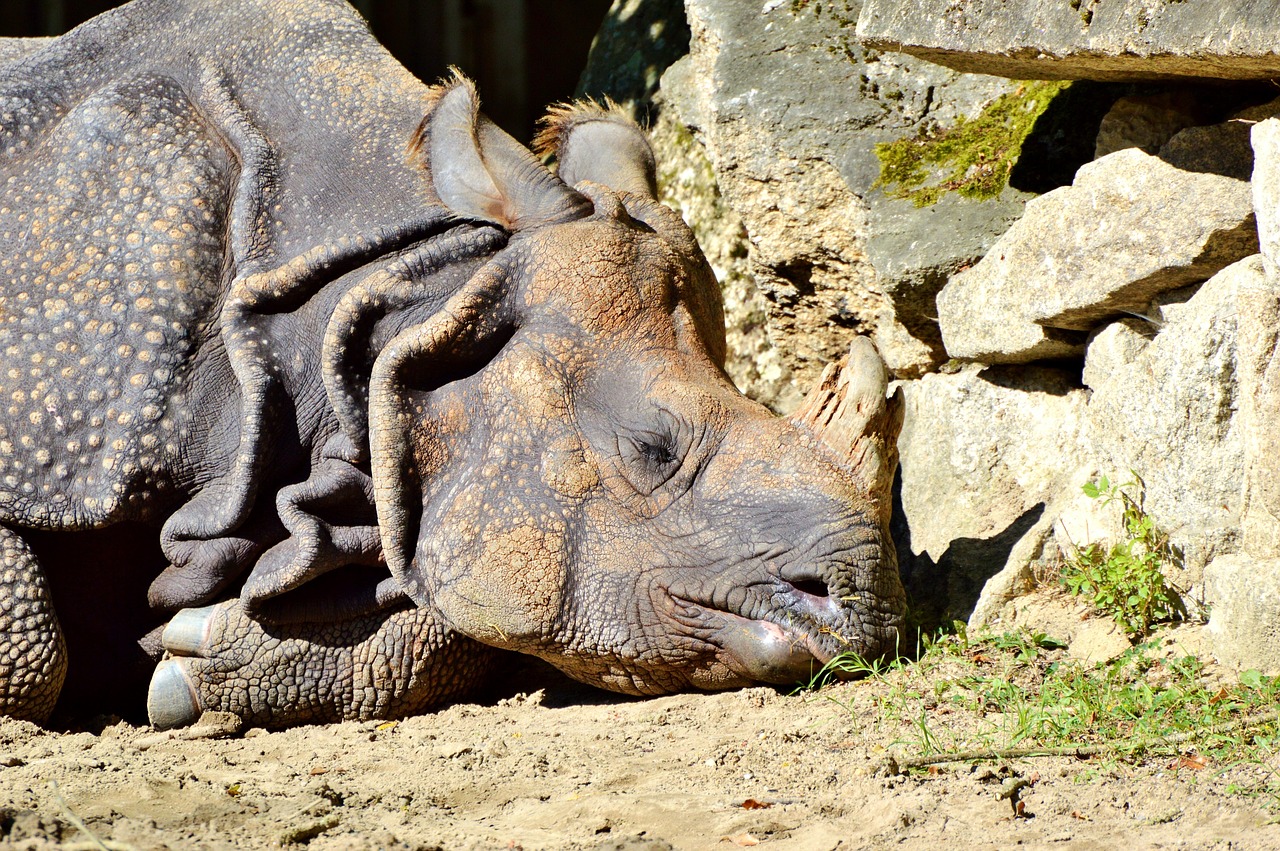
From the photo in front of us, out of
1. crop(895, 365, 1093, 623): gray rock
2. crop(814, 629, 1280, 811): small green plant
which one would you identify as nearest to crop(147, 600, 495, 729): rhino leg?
crop(814, 629, 1280, 811): small green plant

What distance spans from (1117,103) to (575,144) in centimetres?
176

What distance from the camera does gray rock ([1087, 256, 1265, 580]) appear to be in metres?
3.79

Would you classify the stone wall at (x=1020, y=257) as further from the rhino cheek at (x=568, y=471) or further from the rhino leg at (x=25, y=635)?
the rhino leg at (x=25, y=635)

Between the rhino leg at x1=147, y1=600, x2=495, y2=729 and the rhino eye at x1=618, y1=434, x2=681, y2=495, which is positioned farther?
the rhino leg at x1=147, y1=600, x2=495, y2=729

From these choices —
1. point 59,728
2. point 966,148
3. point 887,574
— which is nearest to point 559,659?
point 887,574

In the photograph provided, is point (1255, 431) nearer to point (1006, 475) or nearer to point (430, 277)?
point (1006, 475)

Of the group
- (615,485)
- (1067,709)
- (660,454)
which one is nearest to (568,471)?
(615,485)

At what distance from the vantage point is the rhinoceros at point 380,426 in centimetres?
379

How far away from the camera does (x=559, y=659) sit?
3.94 metres

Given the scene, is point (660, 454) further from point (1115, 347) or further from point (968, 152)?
point (968, 152)

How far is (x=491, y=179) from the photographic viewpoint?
415cm

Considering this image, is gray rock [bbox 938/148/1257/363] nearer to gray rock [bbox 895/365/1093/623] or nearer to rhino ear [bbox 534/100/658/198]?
gray rock [bbox 895/365/1093/623]

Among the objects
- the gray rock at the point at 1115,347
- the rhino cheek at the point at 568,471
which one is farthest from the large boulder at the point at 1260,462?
the rhino cheek at the point at 568,471

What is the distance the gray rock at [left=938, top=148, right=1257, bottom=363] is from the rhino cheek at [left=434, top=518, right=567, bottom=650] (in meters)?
1.74
